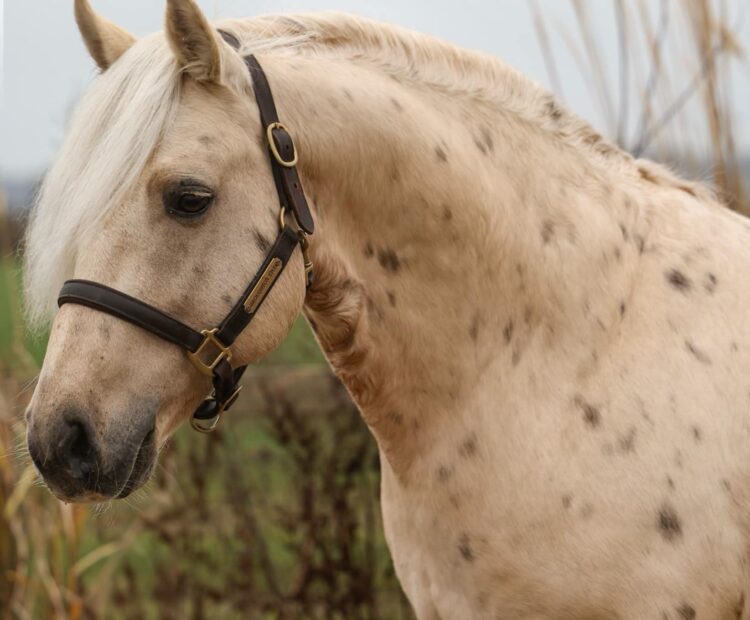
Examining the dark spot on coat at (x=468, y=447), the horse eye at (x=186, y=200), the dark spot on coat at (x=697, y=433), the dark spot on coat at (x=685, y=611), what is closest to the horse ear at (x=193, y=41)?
the horse eye at (x=186, y=200)

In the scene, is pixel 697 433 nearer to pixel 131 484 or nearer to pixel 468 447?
pixel 468 447

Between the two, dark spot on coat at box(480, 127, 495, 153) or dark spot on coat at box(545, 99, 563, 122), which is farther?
dark spot on coat at box(545, 99, 563, 122)

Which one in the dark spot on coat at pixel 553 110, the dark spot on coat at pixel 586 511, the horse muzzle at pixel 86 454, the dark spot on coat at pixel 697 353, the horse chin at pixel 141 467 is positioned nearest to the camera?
the horse muzzle at pixel 86 454

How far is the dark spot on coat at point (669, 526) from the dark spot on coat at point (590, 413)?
0.76 feet

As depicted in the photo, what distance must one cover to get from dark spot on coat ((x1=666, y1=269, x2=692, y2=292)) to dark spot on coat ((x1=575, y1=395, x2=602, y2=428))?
361 mm

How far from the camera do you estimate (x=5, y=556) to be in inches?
162

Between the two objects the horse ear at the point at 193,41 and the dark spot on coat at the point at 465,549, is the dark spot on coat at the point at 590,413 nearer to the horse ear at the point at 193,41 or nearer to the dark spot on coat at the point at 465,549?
Result: the dark spot on coat at the point at 465,549

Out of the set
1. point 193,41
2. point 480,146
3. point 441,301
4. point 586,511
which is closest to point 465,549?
point 586,511

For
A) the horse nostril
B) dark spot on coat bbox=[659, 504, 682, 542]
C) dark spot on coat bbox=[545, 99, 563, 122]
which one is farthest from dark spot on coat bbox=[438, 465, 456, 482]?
dark spot on coat bbox=[545, 99, 563, 122]

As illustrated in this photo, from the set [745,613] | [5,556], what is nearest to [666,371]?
[745,613]

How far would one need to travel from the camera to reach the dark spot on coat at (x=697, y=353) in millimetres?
2383

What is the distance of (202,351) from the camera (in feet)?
7.17

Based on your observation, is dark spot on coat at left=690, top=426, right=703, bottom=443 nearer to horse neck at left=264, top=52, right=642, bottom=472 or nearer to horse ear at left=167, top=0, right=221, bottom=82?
horse neck at left=264, top=52, right=642, bottom=472

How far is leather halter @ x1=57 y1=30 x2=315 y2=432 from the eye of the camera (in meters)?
2.12
